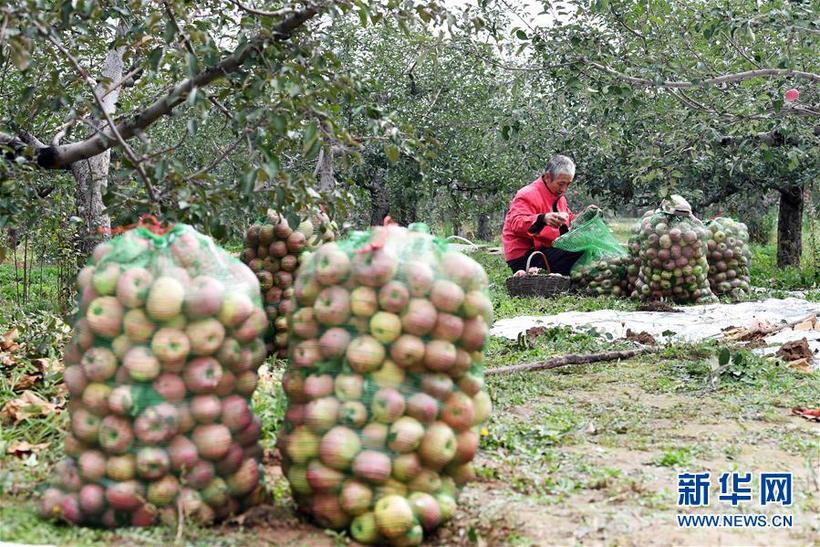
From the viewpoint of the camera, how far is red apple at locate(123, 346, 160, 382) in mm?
2566

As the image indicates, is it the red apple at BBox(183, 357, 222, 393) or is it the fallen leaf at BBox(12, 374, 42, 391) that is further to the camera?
the fallen leaf at BBox(12, 374, 42, 391)

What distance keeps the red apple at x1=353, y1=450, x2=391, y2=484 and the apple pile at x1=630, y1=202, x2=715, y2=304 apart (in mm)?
6930

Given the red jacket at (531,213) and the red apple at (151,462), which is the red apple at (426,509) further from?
the red jacket at (531,213)

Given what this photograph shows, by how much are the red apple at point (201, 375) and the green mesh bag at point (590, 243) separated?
7.78 metres

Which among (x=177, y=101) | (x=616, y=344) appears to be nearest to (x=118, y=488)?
(x=177, y=101)

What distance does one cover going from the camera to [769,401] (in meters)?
4.68

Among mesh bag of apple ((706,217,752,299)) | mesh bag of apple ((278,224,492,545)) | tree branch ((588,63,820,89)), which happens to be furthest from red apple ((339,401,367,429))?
mesh bag of apple ((706,217,752,299))

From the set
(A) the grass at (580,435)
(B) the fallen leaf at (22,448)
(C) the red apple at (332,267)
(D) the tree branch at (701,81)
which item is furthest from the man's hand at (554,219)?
(C) the red apple at (332,267)

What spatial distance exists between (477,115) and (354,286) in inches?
537

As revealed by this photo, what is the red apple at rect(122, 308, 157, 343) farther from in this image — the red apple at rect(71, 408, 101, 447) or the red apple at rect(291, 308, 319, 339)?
the red apple at rect(291, 308, 319, 339)

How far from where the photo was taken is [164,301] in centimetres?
258

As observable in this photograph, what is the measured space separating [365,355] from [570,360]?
133 inches

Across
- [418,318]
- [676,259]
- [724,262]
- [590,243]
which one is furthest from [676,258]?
[418,318]

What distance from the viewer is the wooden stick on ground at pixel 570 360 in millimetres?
5465
